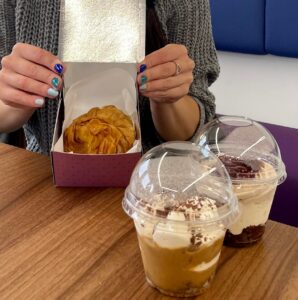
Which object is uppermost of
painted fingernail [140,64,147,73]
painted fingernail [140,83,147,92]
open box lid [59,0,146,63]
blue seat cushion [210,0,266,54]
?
open box lid [59,0,146,63]

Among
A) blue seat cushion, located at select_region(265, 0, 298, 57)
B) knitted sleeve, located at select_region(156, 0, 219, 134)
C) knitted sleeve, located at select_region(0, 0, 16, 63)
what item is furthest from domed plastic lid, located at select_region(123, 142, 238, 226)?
blue seat cushion, located at select_region(265, 0, 298, 57)

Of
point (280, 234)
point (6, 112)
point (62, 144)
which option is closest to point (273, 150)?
point (280, 234)

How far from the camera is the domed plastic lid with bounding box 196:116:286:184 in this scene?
526mm

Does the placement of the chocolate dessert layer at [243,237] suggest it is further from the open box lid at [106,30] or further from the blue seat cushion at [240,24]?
the blue seat cushion at [240,24]

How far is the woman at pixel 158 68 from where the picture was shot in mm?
726

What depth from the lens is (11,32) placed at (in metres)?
0.95

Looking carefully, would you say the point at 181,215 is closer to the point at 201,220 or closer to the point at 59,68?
the point at 201,220

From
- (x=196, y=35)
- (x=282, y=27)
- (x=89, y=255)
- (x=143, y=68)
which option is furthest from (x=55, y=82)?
(x=282, y=27)

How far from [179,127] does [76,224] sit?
409 mm

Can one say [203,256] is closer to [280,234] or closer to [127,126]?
[280,234]

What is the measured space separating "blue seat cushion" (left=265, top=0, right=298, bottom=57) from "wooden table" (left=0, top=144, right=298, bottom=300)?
1449 mm

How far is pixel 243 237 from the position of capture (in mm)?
541

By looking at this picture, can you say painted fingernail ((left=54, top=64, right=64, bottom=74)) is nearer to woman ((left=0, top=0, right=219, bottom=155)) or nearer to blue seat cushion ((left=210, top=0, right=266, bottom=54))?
woman ((left=0, top=0, right=219, bottom=155))

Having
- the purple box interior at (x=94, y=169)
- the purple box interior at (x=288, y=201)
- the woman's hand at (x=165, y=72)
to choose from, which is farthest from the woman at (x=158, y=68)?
the purple box interior at (x=288, y=201)
